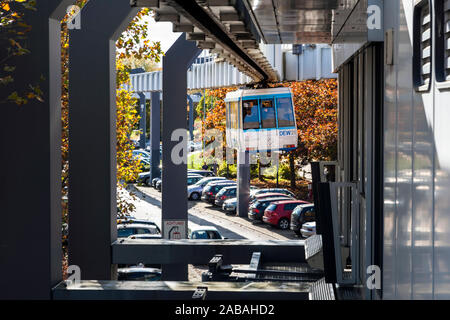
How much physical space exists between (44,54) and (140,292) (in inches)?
114

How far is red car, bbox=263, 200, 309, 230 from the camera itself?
35562 mm

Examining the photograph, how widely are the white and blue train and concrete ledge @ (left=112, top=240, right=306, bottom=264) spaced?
16.5 meters

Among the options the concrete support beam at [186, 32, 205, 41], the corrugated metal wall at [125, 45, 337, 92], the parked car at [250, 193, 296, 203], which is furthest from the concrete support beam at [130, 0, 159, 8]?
the parked car at [250, 193, 296, 203]

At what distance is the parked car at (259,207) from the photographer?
37406 mm

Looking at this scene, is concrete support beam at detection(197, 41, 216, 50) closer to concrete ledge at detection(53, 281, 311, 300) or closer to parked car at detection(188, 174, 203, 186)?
concrete ledge at detection(53, 281, 311, 300)

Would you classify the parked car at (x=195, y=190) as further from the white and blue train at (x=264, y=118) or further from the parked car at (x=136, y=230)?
the parked car at (x=136, y=230)

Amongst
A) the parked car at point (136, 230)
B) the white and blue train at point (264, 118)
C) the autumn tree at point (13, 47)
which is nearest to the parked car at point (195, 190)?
the white and blue train at point (264, 118)

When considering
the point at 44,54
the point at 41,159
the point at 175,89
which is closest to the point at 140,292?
the point at 41,159

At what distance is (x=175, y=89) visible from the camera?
60.4 feet

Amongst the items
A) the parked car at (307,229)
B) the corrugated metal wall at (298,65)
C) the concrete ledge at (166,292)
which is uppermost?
the corrugated metal wall at (298,65)

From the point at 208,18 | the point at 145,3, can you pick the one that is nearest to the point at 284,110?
the point at 208,18

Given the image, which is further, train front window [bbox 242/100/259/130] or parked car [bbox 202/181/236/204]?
parked car [bbox 202/181/236/204]

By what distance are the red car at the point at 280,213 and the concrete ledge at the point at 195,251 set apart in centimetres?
2274
